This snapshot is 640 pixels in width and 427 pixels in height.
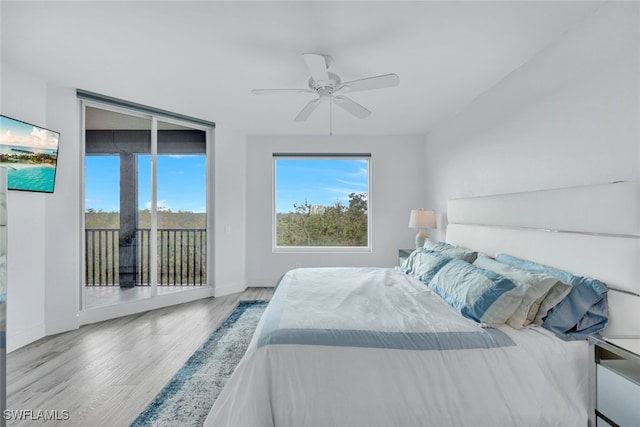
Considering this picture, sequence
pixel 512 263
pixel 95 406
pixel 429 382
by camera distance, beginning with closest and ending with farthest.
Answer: pixel 429 382 → pixel 95 406 → pixel 512 263

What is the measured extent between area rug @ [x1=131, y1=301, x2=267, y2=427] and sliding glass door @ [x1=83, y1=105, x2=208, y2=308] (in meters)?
1.44

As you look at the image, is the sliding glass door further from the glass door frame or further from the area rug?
the area rug

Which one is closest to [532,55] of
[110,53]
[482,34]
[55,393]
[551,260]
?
[482,34]

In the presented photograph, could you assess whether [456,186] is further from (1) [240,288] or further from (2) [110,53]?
(2) [110,53]

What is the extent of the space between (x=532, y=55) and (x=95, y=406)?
416 centimetres

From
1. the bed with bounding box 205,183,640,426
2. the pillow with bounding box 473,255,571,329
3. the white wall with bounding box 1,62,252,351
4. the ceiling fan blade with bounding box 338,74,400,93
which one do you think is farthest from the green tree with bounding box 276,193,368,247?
the pillow with bounding box 473,255,571,329

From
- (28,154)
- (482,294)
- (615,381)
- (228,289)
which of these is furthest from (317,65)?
(228,289)

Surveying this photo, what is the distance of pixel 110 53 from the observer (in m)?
2.39

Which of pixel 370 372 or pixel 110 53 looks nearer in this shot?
pixel 370 372

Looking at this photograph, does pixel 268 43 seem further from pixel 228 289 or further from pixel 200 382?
pixel 228 289

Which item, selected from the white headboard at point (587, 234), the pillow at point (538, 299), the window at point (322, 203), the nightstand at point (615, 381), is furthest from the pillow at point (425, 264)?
the window at point (322, 203)

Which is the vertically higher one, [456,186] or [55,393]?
[456,186]

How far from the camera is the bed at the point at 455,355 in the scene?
141cm

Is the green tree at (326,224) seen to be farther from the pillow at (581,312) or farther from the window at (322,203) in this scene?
the pillow at (581,312)
